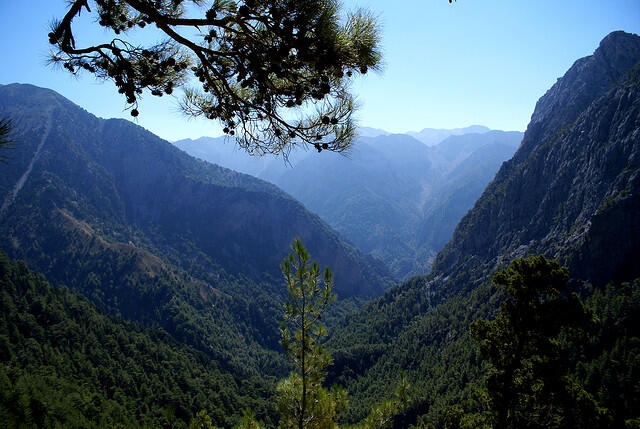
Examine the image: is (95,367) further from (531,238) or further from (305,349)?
(531,238)

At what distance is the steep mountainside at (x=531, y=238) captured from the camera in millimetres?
79938

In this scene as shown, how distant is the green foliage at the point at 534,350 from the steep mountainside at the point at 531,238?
51.5 meters

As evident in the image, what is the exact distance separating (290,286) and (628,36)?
650 feet

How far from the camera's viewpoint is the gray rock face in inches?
3159

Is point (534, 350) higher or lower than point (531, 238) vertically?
lower

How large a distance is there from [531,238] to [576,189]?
2138 cm

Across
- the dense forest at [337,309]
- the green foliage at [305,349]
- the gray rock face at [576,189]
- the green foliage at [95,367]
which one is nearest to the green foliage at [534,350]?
the dense forest at [337,309]

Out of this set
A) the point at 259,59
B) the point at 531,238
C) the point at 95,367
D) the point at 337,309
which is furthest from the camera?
the point at 337,309

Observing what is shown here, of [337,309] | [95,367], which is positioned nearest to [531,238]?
[337,309]

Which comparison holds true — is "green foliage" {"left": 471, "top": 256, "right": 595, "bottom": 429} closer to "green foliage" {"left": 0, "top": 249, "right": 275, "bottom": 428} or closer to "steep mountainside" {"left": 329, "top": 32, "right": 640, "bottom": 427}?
"steep mountainside" {"left": 329, "top": 32, "right": 640, "bottom": 427}

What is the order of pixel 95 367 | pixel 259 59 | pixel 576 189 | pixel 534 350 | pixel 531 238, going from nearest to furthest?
pixel 259 59
pixel 534 350
pixel 95 367
pixel 576 189
pixel 531 238

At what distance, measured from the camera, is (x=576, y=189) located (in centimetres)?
10581

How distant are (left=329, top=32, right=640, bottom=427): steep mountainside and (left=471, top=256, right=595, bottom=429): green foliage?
51.5m

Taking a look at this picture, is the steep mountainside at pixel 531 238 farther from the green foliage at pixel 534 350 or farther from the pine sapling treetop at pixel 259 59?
the pine sapling treetop at pixel 259 59
